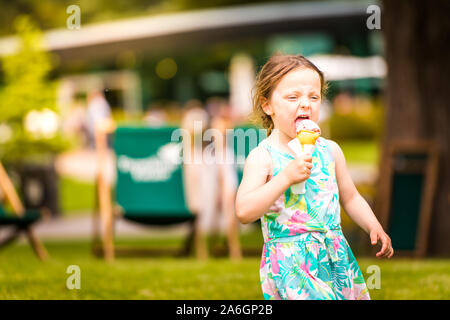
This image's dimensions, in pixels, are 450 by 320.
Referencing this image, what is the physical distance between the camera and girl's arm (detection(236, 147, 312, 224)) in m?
2.45

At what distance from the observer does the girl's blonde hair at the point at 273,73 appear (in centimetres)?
269

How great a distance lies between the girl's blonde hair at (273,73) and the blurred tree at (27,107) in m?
9.79

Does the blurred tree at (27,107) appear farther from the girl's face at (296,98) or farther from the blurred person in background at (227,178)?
the girl's face at (296,98)

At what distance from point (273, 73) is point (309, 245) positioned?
2.26 ft

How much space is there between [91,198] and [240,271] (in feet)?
34.2

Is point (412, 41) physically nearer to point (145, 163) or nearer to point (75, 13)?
point (145, 163)

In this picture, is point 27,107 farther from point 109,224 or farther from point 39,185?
point 109,224

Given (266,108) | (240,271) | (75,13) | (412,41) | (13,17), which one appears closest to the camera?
(266,108)

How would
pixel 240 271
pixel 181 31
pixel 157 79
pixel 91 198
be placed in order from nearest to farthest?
pixel 240 271 → pixel 91 198 → pixel 181 31 → pixel 157 79

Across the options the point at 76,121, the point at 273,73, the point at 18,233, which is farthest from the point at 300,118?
the point at 76,121

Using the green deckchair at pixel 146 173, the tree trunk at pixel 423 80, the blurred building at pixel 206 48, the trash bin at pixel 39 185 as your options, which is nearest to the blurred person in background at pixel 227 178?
the green deckchair at pixel 146 173
